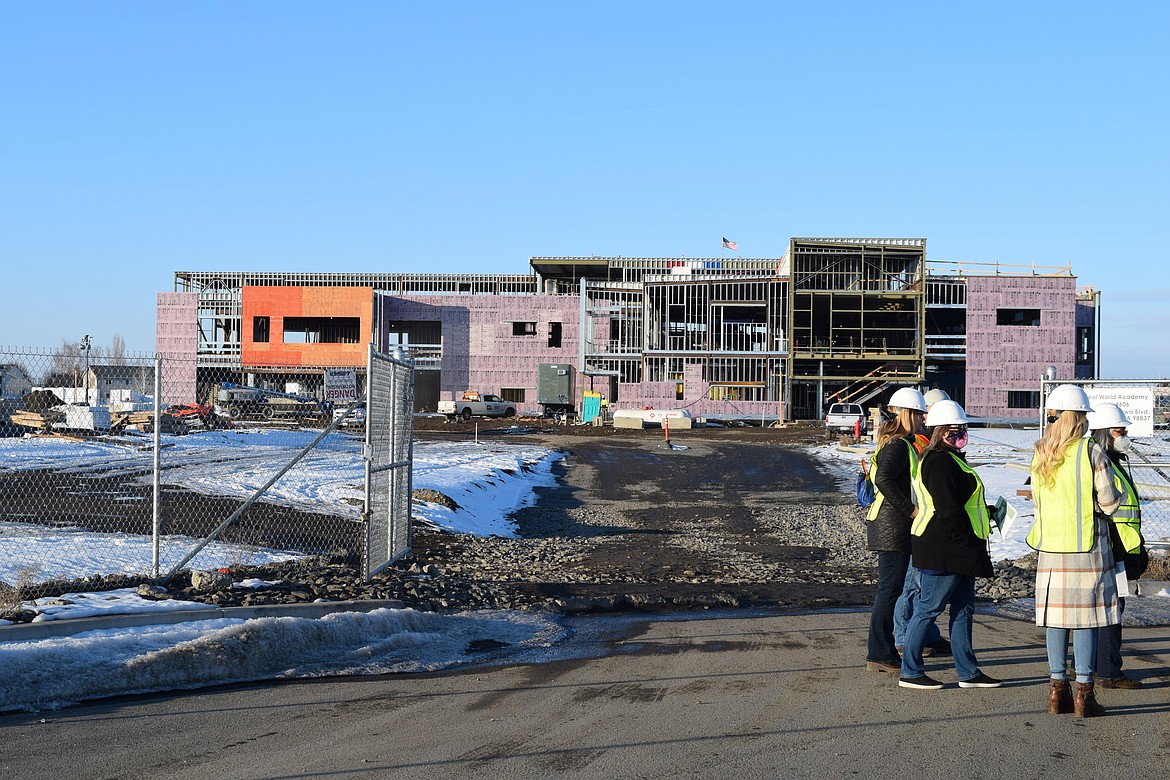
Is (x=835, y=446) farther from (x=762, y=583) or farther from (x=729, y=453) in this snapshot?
(x=762, y=583)

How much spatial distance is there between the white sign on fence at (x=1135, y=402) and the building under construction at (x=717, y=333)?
1706 inches

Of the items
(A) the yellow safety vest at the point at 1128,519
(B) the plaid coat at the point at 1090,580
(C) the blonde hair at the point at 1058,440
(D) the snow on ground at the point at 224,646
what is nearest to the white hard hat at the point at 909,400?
(C) the blonde hair at the point at 1058,440

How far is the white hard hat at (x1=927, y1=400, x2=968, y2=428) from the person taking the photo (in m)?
6.75

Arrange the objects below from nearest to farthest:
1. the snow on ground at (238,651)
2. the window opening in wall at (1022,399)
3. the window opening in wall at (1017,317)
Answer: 1. the snow on ground at (238,651)
2. the window opening in wall at (1022,399)
3. the window opening in wall at (1017,317)

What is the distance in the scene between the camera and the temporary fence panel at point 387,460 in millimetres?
10672

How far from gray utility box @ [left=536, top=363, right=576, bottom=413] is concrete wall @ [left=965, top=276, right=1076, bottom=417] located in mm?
24487

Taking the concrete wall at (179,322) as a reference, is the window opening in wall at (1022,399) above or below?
below

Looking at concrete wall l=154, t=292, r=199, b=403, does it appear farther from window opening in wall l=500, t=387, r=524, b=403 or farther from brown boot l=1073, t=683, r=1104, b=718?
brown boot l=1073, t=683, r=1104, b=718

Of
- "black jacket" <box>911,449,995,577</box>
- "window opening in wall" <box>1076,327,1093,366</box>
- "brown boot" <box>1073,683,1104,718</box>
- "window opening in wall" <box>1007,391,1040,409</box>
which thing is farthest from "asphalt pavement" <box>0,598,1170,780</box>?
"window opening in wall" <box>1076,327,1093,366</box>

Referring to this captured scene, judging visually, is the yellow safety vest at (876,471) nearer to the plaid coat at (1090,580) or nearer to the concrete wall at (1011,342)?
the plaid coat at (1090,580)

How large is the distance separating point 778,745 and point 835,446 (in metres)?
34.9

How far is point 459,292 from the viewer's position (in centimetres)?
8156

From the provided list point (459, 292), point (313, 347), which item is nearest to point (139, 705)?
point (313, 347)

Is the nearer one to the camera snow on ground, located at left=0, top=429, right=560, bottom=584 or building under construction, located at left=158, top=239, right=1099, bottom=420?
snow on ground, located at left=0, top=429, right=560, bottom=584
